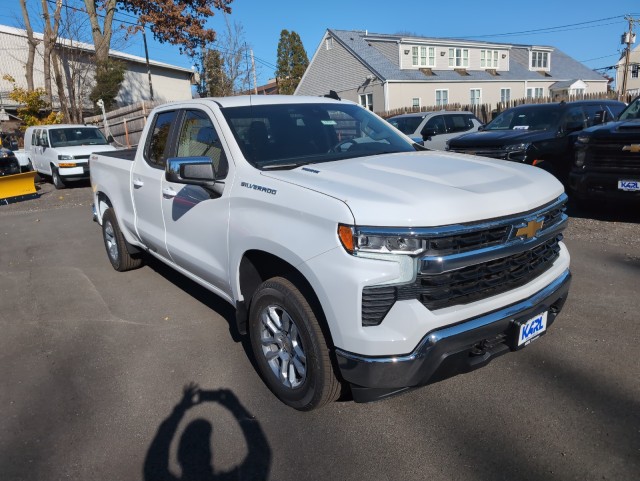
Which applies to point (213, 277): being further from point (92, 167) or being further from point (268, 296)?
point (92, 167)

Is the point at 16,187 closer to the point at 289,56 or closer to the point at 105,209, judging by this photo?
the point at 105,209

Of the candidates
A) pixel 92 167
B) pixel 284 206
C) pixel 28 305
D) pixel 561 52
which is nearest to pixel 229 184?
pixel 284 206

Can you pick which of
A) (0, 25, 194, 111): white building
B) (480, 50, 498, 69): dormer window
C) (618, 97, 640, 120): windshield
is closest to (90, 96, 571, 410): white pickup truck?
(618, 97, 640, 120): windshield

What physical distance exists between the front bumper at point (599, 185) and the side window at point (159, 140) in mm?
5833

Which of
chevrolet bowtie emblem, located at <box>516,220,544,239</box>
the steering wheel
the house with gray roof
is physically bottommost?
chevrolet bowtie emblem, located at <box>516,220,544,239</box>

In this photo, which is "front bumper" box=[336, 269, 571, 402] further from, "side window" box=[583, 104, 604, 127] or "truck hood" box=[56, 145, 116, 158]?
"truck hood" box=[56, 145, 116, 158]

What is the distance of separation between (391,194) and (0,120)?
36.0 metres

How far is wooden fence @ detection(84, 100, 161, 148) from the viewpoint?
69.7ft

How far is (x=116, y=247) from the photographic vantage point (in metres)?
6.16

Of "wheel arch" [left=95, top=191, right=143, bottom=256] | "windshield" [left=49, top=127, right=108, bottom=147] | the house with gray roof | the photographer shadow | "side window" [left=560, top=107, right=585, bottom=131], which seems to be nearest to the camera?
A: the photographer shadow

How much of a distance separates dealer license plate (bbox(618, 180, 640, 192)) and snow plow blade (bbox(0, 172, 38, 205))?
13299mm

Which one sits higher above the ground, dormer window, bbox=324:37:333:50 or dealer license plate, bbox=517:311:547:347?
dormer window, bbox=324:37:333:50

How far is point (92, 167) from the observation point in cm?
650

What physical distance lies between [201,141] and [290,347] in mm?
1892
